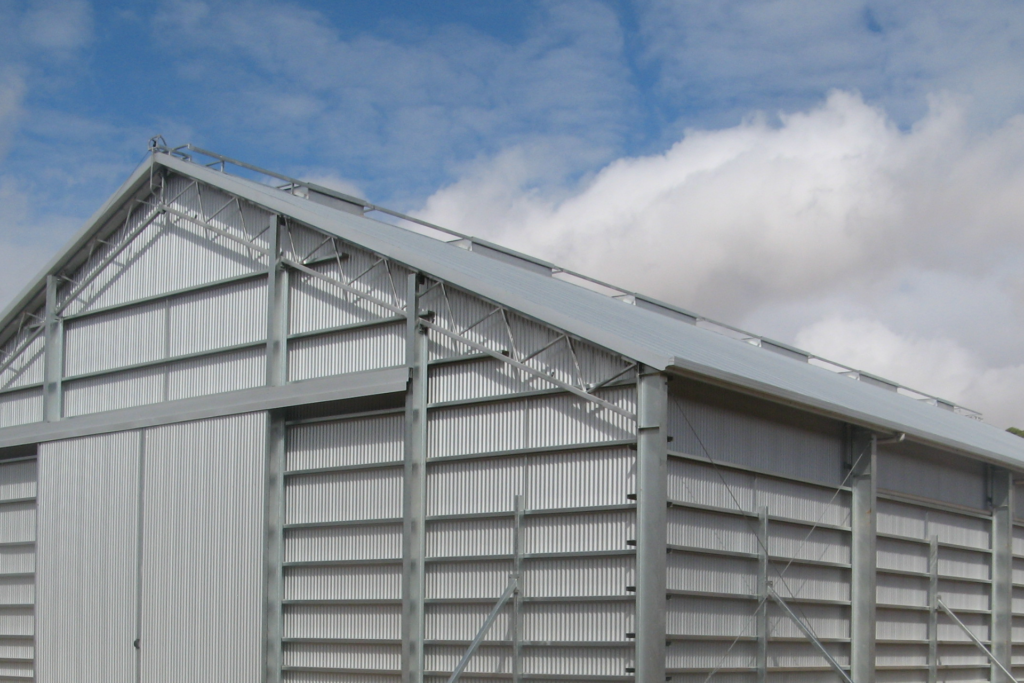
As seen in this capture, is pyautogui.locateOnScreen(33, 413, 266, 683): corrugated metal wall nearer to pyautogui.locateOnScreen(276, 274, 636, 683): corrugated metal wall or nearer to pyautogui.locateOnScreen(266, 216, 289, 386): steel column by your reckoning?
pyautogui.locateOnScreen(276, 274, 636, 683): corrugated metal wall

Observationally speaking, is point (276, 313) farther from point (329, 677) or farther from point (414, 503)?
point (329, 677)

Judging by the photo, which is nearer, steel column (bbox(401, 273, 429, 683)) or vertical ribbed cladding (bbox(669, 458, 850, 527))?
vertical ribbed cladding (bbox(669, 458, 850, 527))

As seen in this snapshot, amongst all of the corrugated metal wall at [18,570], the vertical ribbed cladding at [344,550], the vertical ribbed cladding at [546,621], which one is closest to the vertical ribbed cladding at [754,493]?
the vertical ribbed cladding at [546,621]

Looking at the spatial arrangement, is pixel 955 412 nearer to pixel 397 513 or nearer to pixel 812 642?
pixel 812 642

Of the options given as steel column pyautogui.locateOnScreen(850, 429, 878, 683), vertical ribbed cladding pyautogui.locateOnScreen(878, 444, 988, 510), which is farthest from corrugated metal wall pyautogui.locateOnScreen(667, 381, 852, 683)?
vertical ribbed cladding pyautogui.locateOnScreen(878, 444, 988, 510)

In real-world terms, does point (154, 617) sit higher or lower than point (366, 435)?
lower

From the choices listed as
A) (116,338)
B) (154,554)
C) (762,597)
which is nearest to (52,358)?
(116,338)

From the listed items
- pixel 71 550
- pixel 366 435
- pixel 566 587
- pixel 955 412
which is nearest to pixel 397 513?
pixel 366 435

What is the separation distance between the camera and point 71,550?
35000 mm

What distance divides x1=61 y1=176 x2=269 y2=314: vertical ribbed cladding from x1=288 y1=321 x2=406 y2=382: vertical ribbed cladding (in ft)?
10.0

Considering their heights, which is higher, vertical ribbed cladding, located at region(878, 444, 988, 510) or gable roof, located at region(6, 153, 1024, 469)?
gable roof, located at region(6, 153, 1024, 469)

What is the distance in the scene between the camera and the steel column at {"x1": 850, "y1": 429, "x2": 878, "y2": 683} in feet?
95.9

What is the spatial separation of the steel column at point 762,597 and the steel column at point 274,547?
11.8m

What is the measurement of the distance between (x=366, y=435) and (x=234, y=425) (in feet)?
14.2
